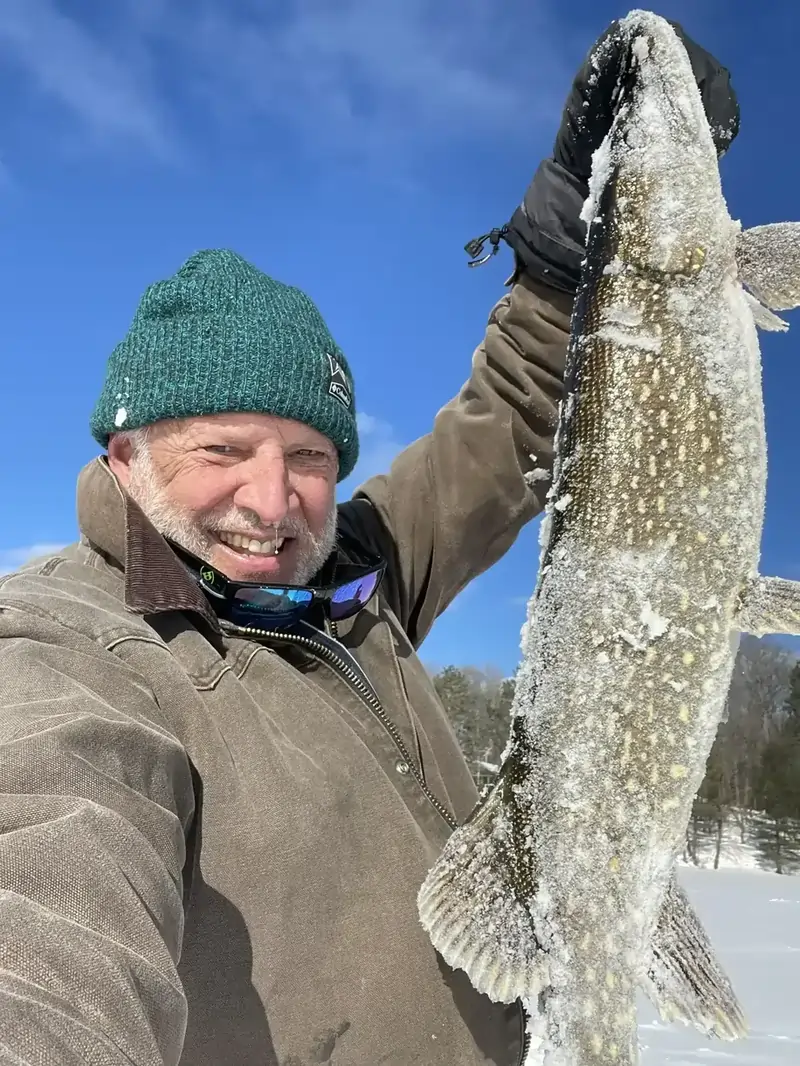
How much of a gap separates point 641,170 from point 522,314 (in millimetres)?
832

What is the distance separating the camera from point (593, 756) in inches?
81.8

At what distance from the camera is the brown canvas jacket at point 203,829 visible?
4.19 feet

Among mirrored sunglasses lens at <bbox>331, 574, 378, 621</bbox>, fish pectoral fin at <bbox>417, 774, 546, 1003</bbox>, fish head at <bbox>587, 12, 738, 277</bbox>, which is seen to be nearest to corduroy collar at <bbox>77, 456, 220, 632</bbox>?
mirrored sunglasses lens at <bbox>331, 574, 378, 621</bbox>

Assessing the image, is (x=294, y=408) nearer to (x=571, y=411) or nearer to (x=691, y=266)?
(x=571, y=411)

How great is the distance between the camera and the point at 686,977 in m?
2.15

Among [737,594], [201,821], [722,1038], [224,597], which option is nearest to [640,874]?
[722,1038]

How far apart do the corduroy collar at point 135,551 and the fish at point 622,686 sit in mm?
929

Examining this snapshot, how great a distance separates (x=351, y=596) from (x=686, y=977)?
Result: 1440 mm

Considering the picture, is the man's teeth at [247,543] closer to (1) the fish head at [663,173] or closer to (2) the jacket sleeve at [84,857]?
(2) the jacket sleeve at [84,857]

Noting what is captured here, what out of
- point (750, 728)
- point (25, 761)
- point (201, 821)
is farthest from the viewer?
point (750, 728)

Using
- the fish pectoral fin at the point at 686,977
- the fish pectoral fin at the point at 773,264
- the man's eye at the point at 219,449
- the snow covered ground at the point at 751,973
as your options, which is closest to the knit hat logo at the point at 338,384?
the man's eye at the point at 219,449

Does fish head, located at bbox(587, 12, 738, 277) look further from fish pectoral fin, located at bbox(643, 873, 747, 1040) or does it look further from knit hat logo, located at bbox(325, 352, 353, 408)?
fish pectoral fin, located at bbox(643, 873, 747, 1040)

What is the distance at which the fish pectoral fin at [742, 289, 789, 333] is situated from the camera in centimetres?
236

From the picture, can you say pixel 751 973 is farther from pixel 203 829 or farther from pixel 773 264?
pixel 203 829
